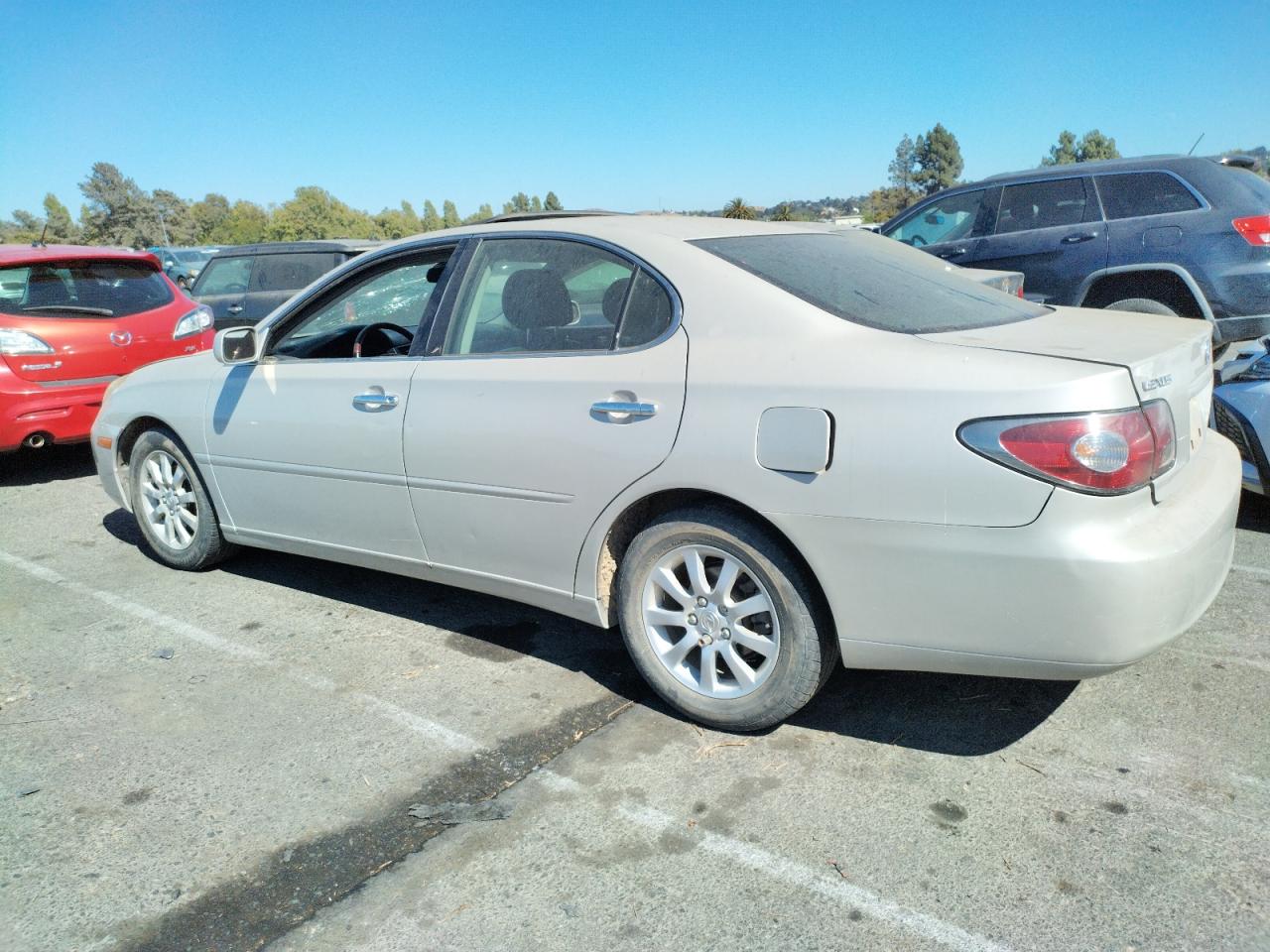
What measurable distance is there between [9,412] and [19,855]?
4760mm

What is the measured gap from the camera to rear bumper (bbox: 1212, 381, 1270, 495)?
4.60 metres

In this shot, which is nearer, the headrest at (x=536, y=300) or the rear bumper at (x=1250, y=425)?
the headrest at (x=536, y=300)

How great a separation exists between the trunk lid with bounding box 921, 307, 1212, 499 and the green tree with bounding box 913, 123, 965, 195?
102 m

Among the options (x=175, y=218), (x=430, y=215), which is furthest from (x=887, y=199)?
(x=175, y=218)

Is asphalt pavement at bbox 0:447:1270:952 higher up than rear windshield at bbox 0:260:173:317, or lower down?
lower down

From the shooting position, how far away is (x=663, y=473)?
9.90 ft

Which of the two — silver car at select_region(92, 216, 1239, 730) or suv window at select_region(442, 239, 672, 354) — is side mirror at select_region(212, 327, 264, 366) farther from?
suv window at select_region(442, 239, 672, 354)

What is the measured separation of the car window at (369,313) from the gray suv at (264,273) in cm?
545

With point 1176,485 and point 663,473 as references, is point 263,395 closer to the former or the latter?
point 663,473

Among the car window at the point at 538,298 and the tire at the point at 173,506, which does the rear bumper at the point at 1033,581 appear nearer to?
the car window at the point at 538,298

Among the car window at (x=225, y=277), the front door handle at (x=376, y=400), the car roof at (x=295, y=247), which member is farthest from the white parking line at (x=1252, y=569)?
the car window at (x=225, y=277)

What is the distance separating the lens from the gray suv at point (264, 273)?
10.0 m

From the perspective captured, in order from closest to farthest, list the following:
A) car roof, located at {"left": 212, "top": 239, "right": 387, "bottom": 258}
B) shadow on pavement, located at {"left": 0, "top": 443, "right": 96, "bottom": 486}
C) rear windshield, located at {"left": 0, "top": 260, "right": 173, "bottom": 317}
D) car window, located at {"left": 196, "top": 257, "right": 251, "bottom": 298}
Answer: rear windshield, located at {"left": 0, "top": 260, "right": 173, "bottom": 317}
shadow on pavement, located at {"left": 0, "top": 443, "right": 96, "bottom": 486}
car roof, located at {"left": 212, "top": 239, "right": 387, "bottom": 258}
car window, located at {"left": 196, "top": 257, "right": 251, "bottom": 298}

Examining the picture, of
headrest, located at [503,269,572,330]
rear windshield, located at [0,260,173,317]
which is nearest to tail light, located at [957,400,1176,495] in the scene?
headrest, located at [503,269,572,330]
